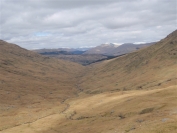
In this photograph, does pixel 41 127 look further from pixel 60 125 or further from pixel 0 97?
pixel 0 97

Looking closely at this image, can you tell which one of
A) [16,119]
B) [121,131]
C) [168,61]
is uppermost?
[168,61]

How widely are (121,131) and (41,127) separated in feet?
150

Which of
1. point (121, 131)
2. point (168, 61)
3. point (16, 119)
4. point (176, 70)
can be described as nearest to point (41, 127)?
point (16, 119)

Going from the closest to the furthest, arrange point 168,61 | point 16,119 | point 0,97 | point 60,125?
point 60,125, point 16,119, point 0,97, point 168,61

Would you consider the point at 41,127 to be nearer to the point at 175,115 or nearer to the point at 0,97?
the point at 175,115

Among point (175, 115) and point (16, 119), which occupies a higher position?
point (175, 115)

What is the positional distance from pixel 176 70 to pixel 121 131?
11731 centimetres

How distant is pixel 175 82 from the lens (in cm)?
12212

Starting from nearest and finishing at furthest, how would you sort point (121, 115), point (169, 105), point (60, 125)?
point (169, 105) < point (121, 115) < point (60, 125)

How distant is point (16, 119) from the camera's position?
11131cm

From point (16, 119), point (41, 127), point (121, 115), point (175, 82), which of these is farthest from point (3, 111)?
point (175, 82)

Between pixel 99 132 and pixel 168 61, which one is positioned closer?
pixel 99 132

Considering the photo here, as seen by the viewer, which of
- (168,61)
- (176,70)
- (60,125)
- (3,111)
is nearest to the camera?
(60,125)

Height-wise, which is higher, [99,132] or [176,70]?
[176,70]
